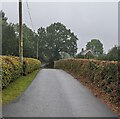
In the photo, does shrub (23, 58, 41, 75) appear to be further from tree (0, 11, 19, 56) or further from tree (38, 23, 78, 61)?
tree (38, 23, 78, 61)

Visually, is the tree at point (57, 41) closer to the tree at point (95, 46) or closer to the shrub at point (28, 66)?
the tree at point (95, 46)

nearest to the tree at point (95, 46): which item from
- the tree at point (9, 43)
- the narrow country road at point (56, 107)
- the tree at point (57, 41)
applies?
the tree at point (57, 41)

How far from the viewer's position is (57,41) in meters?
99.6

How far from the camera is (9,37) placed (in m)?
62.3

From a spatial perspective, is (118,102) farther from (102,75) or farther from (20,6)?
(20,6)

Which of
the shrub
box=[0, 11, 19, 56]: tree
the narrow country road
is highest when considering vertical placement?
box=[0, 11, 19, 56]: tree

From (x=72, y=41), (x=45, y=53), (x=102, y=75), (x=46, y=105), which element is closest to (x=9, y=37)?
(x=45, y=53)

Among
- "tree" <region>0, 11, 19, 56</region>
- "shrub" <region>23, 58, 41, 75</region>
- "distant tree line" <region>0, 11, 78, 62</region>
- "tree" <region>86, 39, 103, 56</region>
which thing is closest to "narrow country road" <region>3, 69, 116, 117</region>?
"shrub" <region>23, 58, 41, 75</region>

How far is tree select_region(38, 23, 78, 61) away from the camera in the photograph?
95.5 m

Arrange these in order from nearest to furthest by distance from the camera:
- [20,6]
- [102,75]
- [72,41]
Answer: [102,75] < [20,6] < [72,41]

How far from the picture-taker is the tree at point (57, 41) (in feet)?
313

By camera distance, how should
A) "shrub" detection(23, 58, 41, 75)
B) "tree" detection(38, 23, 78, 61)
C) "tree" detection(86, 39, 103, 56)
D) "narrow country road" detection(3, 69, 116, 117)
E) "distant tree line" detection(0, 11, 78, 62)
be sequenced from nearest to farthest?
"narrow country road" detection(3, 69, 116, 117), "shrub" detection(23, 58, 41, 75), "distant tree line" detection(0, 11, 78, 62), "tree" detection(38, 23, 78, 61), "tree" detection(86, 39, 103, 56)

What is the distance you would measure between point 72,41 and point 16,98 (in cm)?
9224

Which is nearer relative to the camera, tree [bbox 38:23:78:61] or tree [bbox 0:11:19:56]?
tree [bbox 0:11:19:56]
